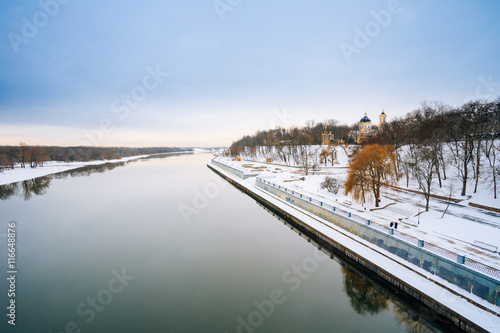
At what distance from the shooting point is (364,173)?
18453mm

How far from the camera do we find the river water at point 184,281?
835 cm

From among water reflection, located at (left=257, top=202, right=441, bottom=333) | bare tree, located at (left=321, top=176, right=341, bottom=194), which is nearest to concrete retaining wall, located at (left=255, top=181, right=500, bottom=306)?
water reflection, located at (left=257, top=202, right=441, bottom=333)

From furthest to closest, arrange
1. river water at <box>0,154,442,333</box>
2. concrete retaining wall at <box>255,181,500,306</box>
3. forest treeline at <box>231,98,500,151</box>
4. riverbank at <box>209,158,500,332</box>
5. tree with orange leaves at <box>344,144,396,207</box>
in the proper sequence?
forest treeline at <box>231,98,500,151</box> < tree with orange leaves at <box>344,144,396,207</box> < river water at <box>0,154,442,333</box> < concrete retaining wall at <box>255,181,500,306</box> < riverbank at <box>209,158,500,332</box>

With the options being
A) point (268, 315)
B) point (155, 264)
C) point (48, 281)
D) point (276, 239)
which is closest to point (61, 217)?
point (48, 281)

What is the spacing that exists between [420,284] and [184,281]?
10.4 m

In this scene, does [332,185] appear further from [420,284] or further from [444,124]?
[444,124]

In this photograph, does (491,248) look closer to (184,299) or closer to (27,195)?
(184,299)

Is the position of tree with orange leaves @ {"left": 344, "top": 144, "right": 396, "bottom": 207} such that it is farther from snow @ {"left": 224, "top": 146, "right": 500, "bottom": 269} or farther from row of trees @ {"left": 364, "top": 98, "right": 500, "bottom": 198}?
row of trees @ {"left": 364, "top": 98, "right": 500, "bottom": 198}

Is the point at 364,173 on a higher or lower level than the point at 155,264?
higher

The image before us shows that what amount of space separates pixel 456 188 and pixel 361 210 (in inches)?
446

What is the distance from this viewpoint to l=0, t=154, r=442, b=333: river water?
835cm

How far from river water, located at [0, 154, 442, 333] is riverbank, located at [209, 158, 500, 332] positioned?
0.77 meters

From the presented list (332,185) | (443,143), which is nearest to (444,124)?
(443,143)

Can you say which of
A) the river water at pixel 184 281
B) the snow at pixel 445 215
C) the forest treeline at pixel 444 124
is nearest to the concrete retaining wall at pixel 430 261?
the snow at pixel 445 215
